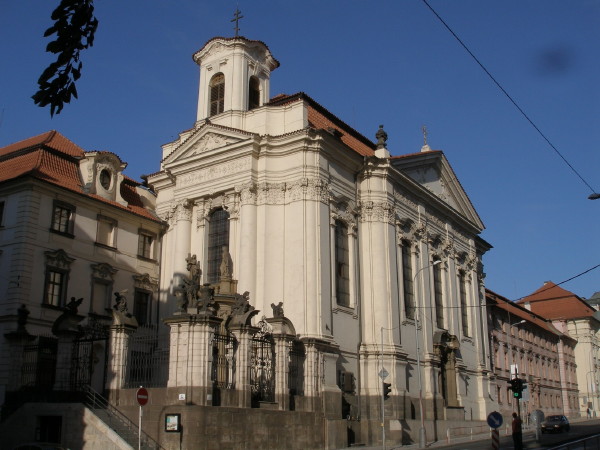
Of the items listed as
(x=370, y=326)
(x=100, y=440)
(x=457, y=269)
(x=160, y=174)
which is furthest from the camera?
(x=457, y=269)

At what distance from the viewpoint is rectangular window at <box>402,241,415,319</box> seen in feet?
122

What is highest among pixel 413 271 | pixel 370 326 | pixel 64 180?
pixel 64 180

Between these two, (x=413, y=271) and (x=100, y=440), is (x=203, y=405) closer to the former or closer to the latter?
(x=100, y=440)

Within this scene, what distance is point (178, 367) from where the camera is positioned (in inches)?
843

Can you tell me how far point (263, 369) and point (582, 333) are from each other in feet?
238

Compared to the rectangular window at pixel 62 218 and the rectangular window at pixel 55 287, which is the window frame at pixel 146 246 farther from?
the rectangular window at pixel 55 287

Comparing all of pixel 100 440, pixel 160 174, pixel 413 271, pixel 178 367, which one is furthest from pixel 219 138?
pixel 100 440

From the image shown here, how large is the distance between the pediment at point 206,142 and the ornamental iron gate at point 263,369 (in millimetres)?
11803

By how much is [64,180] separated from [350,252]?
14.4 m

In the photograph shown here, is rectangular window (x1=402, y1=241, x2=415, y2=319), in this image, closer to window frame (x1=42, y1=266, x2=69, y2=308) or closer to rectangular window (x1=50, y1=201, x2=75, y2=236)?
window frame (x1=42, y1=266, x2=69, y2=308)

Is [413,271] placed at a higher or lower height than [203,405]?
higher

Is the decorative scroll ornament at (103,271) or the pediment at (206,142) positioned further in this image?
the pediment at (206,142)

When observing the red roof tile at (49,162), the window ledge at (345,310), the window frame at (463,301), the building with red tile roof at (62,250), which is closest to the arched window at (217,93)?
the building with red tile roof at (62,250)

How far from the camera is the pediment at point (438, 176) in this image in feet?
139
